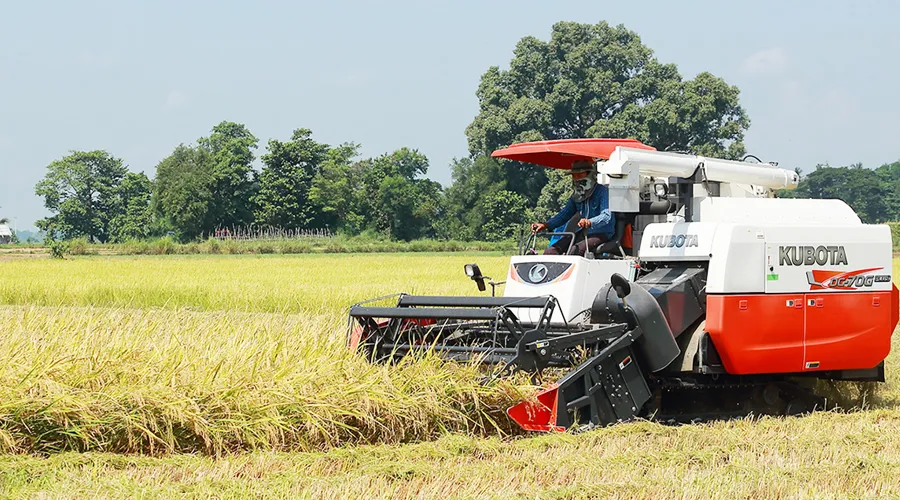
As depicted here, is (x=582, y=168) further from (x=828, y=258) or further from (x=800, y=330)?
(x=800, y=330)

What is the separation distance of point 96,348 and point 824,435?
4971 mm

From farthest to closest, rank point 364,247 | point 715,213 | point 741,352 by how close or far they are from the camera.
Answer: point 364,247 < point 715,213 < point 741,352

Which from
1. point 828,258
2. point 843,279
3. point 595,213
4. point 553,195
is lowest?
point 843,279

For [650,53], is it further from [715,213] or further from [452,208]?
[715,213]

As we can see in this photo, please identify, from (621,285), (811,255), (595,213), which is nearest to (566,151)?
(595,213)

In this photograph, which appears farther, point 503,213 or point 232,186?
point 232,186

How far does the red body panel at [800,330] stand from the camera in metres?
7.94

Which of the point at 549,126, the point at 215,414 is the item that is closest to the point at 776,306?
the point at 215,414

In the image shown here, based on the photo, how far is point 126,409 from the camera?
6.39m

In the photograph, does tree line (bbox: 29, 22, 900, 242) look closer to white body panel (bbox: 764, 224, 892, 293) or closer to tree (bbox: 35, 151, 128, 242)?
tree (bbox: 35, 151, 128, 242)

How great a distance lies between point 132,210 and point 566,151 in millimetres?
87568

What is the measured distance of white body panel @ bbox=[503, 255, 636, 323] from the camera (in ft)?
27.5

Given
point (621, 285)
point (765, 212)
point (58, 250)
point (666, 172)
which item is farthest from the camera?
point (58, 250)

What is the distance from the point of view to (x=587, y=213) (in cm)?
916
